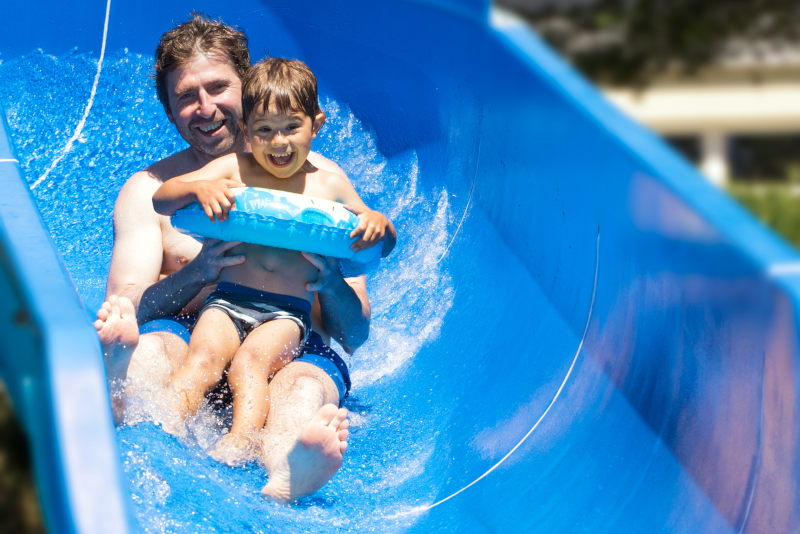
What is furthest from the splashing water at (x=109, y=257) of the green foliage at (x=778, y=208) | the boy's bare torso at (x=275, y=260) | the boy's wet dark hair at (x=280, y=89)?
the green foliage at (x=778, y=208)

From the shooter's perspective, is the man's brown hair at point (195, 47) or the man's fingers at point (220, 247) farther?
the man's brown hair at point (195, 47)

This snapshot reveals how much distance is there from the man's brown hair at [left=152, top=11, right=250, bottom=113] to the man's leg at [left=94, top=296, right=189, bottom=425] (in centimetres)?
88

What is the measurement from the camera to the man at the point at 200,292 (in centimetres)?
162

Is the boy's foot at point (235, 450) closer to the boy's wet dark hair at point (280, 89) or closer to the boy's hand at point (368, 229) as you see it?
the boy's hand at point (368, 229)

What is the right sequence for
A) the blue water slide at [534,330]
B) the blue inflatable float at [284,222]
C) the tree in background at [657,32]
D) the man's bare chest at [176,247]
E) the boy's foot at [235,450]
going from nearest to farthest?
the blue water slide at [534,330] < the boy's foot at [235,450] < the blue inflatable float at [284,222] < the man's bare chest at [176,247] < the tree in background at [657,32]

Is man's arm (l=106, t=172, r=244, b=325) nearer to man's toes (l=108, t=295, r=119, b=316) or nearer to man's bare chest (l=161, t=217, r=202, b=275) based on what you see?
man's bare chest (l=161, t=217, r=202, b=275)

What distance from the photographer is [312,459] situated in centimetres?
159

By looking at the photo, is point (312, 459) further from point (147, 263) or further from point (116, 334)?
point (147, 263)

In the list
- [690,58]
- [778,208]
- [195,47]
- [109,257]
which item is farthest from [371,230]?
[690,58]

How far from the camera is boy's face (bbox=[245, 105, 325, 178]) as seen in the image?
1.95 m

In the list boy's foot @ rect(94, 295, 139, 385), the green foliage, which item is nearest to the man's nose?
boy's foot @ rect(94, 295, 139, 385)

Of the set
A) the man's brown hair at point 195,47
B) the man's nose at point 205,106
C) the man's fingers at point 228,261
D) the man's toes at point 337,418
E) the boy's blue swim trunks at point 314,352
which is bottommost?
the man's toes at point 337,418

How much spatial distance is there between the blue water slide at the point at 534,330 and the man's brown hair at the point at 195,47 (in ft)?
2.14

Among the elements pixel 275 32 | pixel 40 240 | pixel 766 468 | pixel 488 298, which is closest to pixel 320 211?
pixel 40 240
